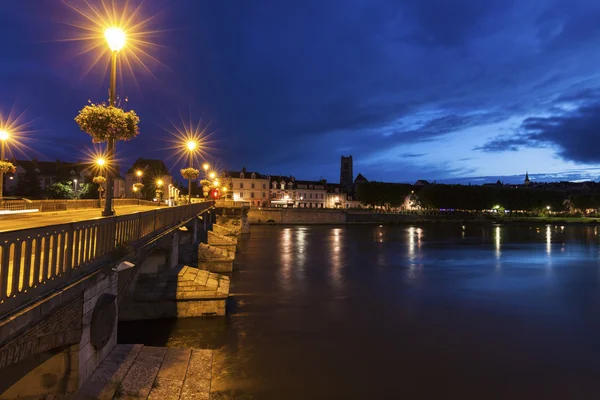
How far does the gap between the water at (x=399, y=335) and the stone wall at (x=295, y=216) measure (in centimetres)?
6952

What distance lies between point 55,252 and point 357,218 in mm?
113876

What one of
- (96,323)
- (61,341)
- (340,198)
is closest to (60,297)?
(61,341)

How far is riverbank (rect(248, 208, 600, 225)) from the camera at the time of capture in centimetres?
10738

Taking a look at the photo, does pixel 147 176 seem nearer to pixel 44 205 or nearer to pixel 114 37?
pixel 44 205

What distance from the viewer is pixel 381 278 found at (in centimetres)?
3469

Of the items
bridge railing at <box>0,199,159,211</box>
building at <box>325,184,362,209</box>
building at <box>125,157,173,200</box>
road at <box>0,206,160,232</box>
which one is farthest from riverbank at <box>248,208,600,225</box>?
road at <box>0,206,160,232</box>

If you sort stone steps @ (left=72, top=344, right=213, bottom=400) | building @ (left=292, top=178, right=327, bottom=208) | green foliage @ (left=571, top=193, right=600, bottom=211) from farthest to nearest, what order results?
green foliage @ (left=571, top=193, right=600, bottom=211)
building @ (left=292, top=178, right=327, bottom=208)
stone steps @ (left=72, top=344, right=213, bottom=400)

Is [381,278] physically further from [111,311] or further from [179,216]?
[111,311]

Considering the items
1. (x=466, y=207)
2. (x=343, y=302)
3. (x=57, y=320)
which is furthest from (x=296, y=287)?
(x=466, y=207)

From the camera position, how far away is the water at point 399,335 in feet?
44.5

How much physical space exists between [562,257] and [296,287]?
41115 millimetres

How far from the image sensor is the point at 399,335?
1877cm

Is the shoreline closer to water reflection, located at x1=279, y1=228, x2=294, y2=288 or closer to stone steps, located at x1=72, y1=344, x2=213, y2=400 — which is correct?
water reflection, located at x1=279, y1=228, x2=294, y2=288

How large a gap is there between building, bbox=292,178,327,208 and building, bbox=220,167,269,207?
12.1m
